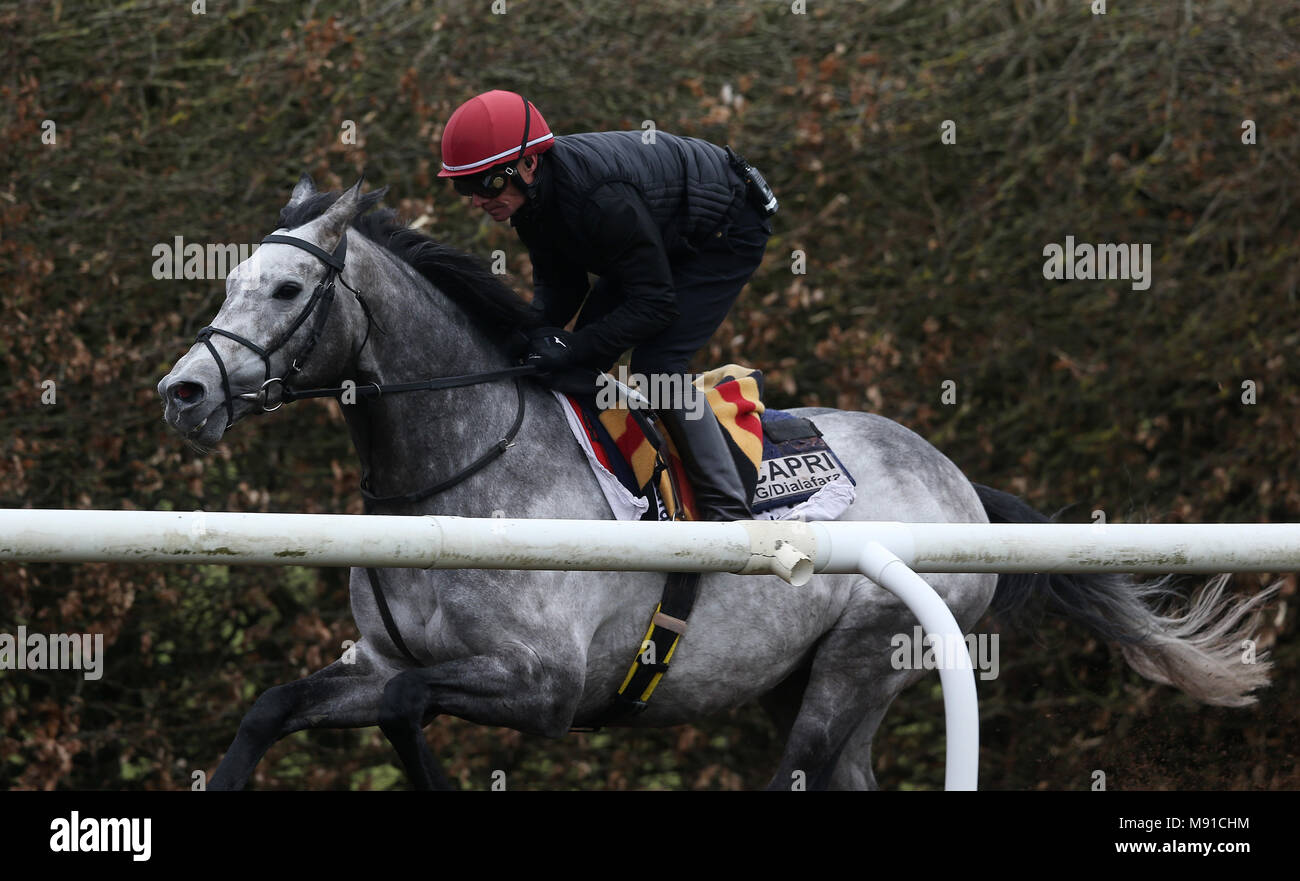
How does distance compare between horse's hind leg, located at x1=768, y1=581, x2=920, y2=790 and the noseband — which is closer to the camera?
the noseband

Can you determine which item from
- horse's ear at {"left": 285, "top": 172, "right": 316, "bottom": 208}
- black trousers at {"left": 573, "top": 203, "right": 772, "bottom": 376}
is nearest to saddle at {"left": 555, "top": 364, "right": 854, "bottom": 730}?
black trousers at {"left": 573, "top": 203, "right": 772, "bottom": 376}

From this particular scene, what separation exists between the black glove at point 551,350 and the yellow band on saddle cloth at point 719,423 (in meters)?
0.21

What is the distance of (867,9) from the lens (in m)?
6.71

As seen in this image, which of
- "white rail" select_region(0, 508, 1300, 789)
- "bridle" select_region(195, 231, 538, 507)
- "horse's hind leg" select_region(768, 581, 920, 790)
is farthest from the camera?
"horse's hind leg" select_region(768, 581, 920, 790)

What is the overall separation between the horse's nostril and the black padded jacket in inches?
36.9

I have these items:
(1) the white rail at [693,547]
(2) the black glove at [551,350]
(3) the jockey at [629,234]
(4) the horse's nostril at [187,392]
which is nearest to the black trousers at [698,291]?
(3) the jockey at [629,234]

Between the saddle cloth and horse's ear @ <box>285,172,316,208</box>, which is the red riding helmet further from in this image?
the saddle cloth

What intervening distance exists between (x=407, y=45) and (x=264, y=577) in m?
2.25

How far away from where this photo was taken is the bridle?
3.37 meters

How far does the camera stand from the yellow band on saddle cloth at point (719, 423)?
3.94 metres

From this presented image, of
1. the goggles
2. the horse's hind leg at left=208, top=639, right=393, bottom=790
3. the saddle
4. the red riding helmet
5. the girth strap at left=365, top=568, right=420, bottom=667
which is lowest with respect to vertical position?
the horse's hind leg at left=208, top=639, right=393, bottom=790

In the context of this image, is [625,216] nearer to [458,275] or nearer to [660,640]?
[458,275]

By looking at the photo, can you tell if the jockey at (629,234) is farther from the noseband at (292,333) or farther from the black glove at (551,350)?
the noseband at (292,333)

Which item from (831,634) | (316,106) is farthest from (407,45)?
(831,634)
